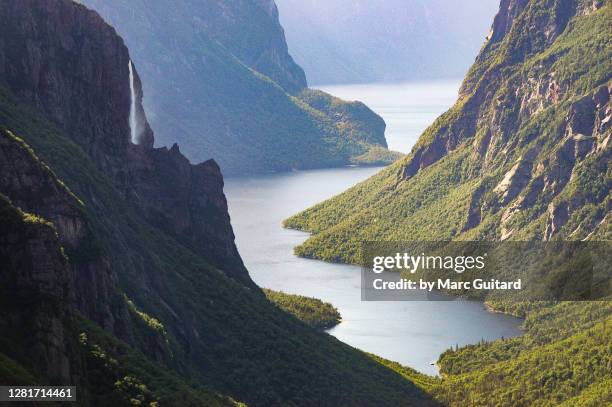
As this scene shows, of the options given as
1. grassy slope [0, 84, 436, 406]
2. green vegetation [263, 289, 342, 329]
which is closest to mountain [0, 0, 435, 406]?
grassy slope [0, 84, 436, 406]

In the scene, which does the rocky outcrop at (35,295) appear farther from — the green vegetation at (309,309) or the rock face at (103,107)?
the green vegetation at (309,309)

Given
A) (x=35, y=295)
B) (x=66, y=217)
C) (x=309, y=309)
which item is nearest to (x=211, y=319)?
(x=66, y=217)

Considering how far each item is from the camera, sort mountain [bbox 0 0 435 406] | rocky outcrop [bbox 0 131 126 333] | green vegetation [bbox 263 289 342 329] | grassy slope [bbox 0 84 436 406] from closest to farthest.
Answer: mountain [bbox 0 0 435 406] < rocky outcrop [bbox 0 131 126 333] < grassy slope [bbox 0 84 436 406] < green vegetation [bbox 263 289 342 329]

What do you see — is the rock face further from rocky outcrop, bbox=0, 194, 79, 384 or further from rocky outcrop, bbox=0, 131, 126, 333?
rocky outcrop, bbox=0, 194, 79, 384

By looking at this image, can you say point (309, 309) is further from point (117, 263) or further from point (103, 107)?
point (117, 263)

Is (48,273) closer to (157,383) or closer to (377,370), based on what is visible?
(157,383)

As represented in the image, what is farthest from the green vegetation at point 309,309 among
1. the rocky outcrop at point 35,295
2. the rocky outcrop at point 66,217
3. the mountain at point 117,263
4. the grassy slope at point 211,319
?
the rocky outcrop at point 35,295
